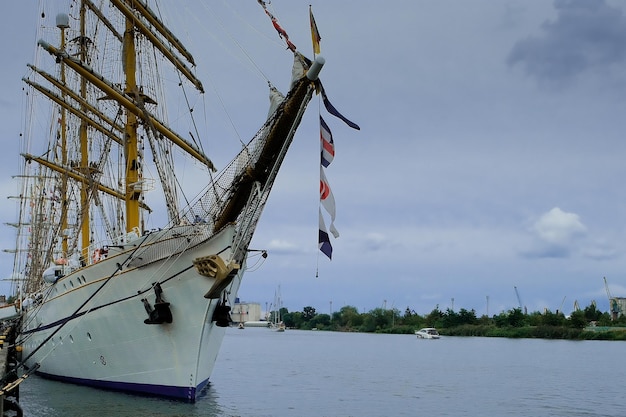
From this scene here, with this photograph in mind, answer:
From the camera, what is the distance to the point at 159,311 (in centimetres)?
2109

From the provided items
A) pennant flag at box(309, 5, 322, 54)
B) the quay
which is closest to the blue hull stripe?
the quay

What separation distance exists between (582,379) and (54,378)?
26.8m

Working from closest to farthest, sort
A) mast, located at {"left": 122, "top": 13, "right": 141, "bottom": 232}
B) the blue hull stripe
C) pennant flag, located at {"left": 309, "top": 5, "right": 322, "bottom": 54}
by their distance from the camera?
pennant flag, located at {"left": 309, "top": 5, "right": 322, "bottom": 54}
the blue hull stripe
mast, located at {"left": 122, "top": 13, "right": 141, "bottom": 232}

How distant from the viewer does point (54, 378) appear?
28.6 m

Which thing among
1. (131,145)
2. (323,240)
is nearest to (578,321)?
(131,145)

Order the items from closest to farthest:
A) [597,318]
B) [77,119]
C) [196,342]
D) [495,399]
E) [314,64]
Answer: [314,64], [196,342], [495,399], [77,119], [597,318]

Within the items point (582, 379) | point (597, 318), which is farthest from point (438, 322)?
point (582, 379)

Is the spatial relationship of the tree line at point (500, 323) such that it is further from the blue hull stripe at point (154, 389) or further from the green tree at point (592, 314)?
the blue hull stripe at point (154, 389)

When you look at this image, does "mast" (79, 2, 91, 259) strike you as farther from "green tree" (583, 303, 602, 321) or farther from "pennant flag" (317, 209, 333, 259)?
"green tree" (583, 303, 602, 321)

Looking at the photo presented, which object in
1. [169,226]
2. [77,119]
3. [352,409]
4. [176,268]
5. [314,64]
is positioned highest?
[77,119]

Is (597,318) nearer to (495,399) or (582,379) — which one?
(582,379)

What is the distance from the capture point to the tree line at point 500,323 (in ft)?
318

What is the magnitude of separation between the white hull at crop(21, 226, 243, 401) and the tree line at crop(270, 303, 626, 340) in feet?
271

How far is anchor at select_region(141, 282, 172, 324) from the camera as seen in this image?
21047mm
